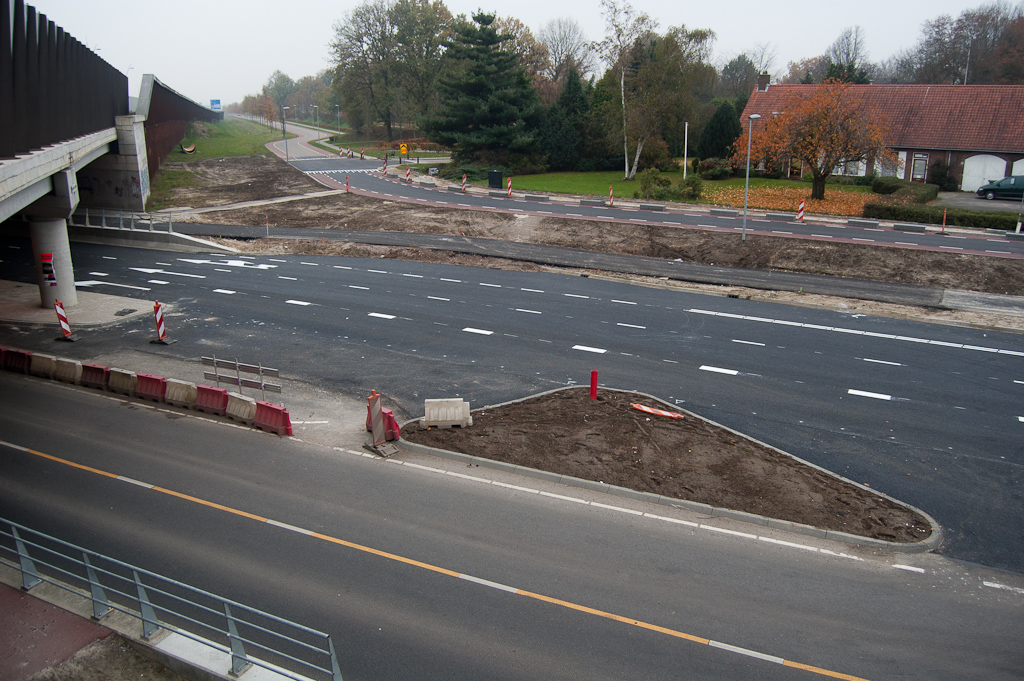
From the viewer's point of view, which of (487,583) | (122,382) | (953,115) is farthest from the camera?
(953,115)

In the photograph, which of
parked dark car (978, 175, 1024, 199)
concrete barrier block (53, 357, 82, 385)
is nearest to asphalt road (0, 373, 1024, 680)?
concrete barrier block (53, 357, 82, 385)

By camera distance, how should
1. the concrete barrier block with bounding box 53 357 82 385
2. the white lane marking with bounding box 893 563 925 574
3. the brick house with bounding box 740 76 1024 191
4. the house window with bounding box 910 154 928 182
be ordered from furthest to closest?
the house window with bounding box 910 154 928 182, the brick house with bounding box 740 76 1024 191, the concrete barrier block with bounding box 53 357 82 385, the white lane marking with bounding box 893 563 925 574

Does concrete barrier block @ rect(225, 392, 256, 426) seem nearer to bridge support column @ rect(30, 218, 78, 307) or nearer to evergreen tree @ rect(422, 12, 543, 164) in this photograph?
bridge support column @ rect(30, 218, 78, 307)

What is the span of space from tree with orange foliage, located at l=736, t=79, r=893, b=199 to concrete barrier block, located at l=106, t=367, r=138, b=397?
4067 cm

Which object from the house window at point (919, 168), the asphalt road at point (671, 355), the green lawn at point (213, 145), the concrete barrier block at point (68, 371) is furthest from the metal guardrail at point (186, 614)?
the green lawn at point (213, 145)

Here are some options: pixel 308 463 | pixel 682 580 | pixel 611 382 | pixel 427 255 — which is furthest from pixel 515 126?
pixel 682 580

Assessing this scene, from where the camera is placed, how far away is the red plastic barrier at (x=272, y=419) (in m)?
15.7

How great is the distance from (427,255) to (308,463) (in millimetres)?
21580

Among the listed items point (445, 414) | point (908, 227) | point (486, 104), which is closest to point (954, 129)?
point (908, 227)

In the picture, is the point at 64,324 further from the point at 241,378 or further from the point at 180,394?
the point at 241,378

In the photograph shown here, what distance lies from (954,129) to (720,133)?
18064mm

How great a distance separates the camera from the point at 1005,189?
151 ft

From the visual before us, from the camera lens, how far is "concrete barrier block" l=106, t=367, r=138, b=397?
1775 centimetres

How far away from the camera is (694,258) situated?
34188 millimetres
